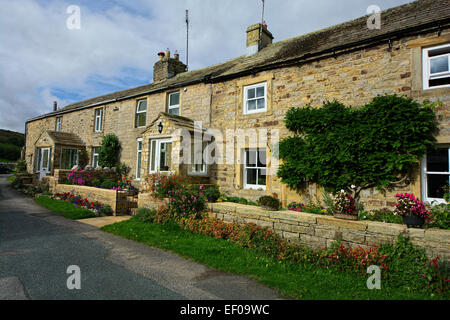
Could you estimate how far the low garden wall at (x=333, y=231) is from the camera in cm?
452

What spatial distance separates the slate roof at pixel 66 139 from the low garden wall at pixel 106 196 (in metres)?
5.93

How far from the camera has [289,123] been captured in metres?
8.57

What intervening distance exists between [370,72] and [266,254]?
6334mm

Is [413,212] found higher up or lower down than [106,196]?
higher up

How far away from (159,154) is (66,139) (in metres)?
10.4

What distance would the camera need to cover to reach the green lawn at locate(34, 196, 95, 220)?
9087 mm

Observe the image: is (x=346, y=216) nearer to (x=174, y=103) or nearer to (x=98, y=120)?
(x=174, y=103)

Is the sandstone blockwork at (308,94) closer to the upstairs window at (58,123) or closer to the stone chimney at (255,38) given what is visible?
the stone chimney at (255,38)

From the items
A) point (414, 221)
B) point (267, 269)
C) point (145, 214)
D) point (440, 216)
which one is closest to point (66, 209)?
point (145, 214)

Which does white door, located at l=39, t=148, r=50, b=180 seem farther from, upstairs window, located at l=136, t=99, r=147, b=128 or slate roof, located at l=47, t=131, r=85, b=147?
upstairs window, located at l=136, t=99, r=147, b=128

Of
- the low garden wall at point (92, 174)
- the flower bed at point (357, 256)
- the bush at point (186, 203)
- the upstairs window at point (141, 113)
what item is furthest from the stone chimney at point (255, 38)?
the low garden wall at point (92, 174)

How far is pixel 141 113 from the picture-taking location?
48.0 feet

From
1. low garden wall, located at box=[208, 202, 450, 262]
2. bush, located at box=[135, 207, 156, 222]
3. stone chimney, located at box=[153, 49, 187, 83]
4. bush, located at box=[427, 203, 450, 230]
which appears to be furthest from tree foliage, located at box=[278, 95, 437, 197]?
stone chimney, located at box=[153, 49, 187, 83]
